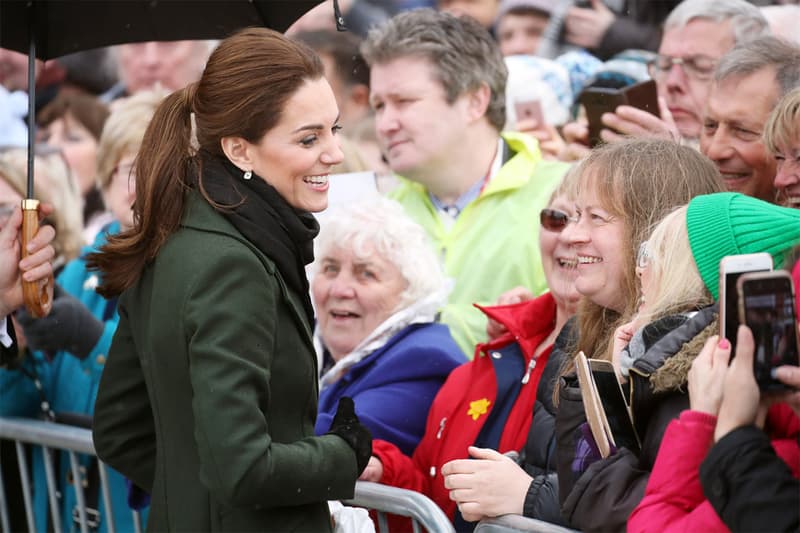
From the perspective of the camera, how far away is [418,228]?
4766 millimetres

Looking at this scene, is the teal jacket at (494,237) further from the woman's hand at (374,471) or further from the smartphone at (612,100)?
the woman's hand at (374,471)

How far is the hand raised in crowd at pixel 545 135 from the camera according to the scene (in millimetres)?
5539

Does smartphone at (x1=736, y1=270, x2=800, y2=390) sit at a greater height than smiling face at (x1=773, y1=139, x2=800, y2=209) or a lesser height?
greater

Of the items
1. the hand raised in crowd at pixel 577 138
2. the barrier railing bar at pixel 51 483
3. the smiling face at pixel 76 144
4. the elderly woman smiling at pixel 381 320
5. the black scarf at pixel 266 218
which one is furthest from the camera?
the smiling face at pixel 76 144

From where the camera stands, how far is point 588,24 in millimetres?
5832

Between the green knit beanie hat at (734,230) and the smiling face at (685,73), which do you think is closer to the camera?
the green knit beanie hat at (734,230)

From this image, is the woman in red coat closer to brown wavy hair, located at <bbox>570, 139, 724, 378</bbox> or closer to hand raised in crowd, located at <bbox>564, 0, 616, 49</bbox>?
brown wavy hair, located at <bbox>570, 139, 724, 378</bbox>

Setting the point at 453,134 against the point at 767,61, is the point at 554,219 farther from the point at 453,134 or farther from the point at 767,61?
the point at 453,134

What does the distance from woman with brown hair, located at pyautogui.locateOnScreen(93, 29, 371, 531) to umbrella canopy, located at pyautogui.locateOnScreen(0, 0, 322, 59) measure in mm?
1076

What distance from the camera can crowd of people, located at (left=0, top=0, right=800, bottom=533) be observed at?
2.74m

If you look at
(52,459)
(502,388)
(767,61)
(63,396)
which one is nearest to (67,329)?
(63,396)

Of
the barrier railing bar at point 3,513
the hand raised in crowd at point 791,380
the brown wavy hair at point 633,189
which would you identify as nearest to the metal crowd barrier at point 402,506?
the brown wavy hair at point 633,189

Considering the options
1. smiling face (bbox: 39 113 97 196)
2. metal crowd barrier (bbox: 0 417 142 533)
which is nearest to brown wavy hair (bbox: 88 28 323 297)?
metal crowd barrier (bbox: 0 417 142 533)

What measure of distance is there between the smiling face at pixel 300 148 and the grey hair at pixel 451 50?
2.13 meters
